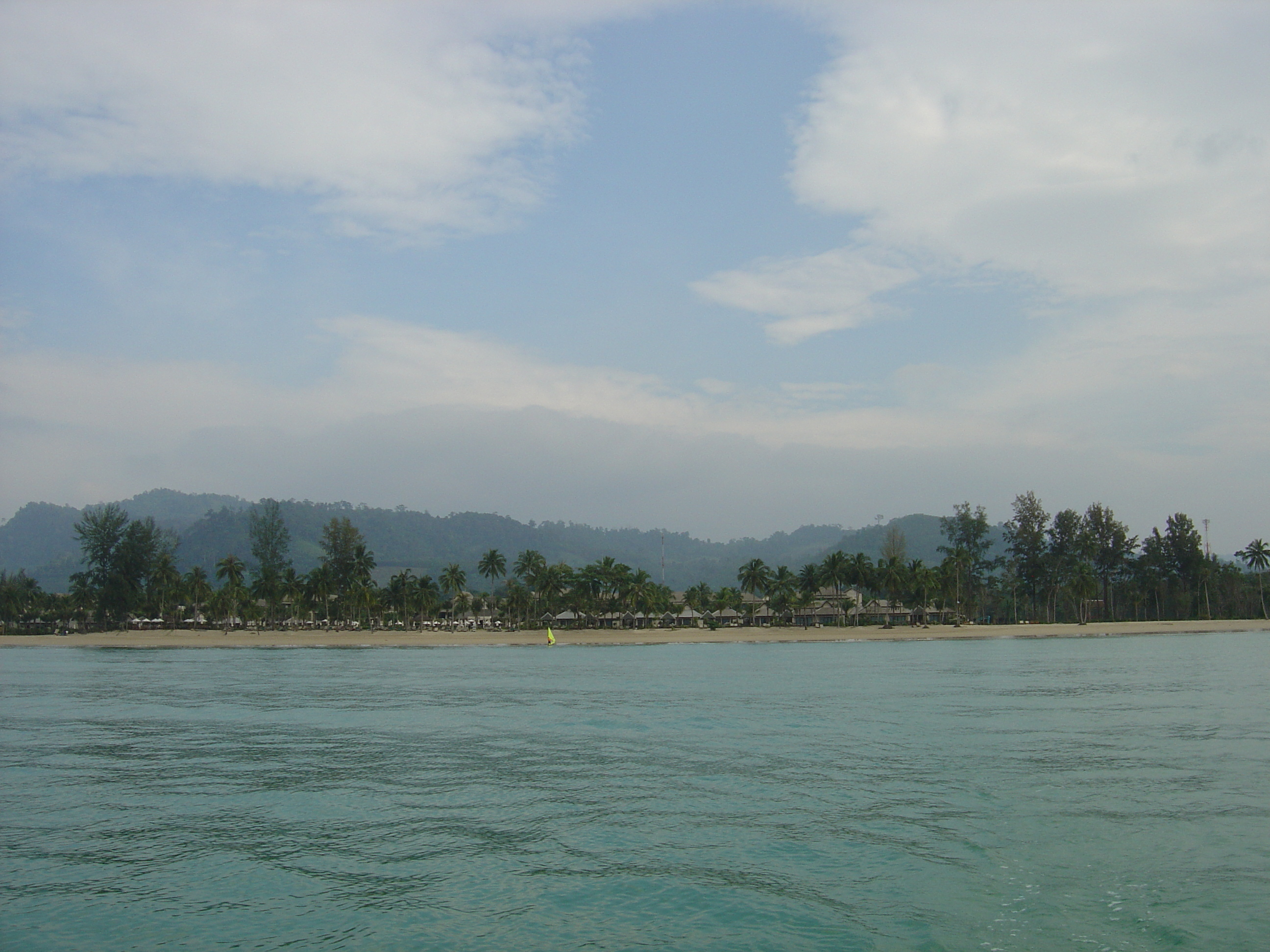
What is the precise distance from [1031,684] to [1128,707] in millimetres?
10993

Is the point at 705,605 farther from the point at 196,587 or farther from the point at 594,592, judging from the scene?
the point at 196,587

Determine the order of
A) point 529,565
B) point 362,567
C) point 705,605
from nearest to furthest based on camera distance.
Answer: point 362,567
point 529,565
point 705,605

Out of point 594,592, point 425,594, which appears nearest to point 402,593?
point 425,594

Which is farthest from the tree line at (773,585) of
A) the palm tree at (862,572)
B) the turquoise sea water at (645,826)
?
the turquoise sea water at (645,826)

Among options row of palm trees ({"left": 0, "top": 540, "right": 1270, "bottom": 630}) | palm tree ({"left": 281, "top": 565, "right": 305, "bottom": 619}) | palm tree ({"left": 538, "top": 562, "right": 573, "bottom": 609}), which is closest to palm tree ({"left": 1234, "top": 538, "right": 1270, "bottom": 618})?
row of palm trees ({"left": 0, "top": 540, "right": 1270, "bottom": 630})

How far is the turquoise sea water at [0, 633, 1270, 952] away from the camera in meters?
12.2

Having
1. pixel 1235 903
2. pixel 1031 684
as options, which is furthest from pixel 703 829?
pixel 1031 684

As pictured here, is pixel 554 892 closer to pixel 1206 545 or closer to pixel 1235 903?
pixel 1235 903

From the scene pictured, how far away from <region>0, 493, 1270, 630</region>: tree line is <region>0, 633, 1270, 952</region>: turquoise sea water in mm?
93817

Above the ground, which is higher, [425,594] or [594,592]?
[594,592]

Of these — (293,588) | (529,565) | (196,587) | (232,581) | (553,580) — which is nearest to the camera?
(232,581)

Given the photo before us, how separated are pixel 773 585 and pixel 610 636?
106 feet

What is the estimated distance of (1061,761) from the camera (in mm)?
22828

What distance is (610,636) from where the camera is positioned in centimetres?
11725
